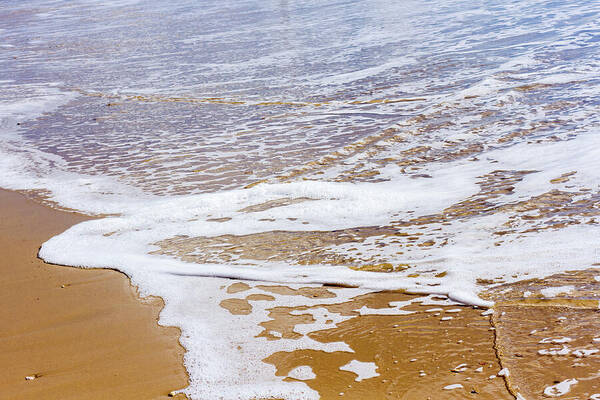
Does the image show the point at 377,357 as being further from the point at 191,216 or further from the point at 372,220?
the point at 191,216

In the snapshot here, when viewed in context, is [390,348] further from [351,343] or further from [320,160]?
[320,160]

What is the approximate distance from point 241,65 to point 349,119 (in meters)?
5.59

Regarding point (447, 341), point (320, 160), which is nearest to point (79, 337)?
point (447, 341)

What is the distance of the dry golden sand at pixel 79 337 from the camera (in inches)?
113

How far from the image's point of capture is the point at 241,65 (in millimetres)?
13266

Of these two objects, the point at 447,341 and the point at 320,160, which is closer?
the point at 447,341

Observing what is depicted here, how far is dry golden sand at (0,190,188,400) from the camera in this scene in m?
2.87

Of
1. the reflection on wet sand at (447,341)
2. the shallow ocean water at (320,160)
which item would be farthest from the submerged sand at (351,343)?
the shallow ocean water at (320,160)

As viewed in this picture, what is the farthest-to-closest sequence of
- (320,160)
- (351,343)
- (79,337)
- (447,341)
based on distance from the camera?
1. (320,160)
2. (79,337)
3. (351,343)
4. (447,341)

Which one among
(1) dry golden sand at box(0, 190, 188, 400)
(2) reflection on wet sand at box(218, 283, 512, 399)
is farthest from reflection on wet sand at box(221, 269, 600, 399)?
(1) dry golden sand at box(0, 190, 188, 400)

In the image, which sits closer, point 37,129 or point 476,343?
point 476,343

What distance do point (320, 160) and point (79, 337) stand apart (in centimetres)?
391

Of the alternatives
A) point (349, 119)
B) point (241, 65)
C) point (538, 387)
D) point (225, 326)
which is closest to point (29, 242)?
point (225, 326)

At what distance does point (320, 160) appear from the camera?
22.1 feet
